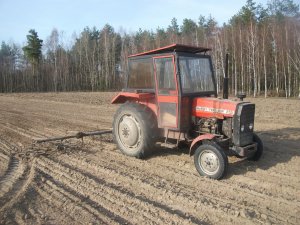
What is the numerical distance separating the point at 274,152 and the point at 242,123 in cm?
179

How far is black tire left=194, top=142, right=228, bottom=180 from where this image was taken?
593 centimetres

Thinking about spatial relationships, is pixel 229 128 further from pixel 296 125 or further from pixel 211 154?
pixel 296 125

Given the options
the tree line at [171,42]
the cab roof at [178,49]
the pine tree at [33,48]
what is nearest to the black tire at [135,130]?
the cab roof at [178,49]

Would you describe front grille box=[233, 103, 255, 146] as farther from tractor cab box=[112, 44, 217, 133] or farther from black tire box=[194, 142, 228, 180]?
tractor cab box=[112, 44, 217, 133]

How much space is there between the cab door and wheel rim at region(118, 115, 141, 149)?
0.57 metres

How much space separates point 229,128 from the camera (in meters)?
6.53

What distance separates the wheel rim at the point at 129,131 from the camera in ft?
24.6

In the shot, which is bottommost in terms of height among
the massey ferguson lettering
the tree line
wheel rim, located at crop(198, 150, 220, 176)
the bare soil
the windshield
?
the bare soil

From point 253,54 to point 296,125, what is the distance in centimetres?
2067

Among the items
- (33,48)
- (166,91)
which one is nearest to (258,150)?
(166,91)

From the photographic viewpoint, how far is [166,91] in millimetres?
6996

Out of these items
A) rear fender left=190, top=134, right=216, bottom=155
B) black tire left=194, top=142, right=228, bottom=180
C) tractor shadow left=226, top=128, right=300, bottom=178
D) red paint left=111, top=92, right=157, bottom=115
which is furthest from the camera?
red paint left=111, top=92, right=157, bottom=115

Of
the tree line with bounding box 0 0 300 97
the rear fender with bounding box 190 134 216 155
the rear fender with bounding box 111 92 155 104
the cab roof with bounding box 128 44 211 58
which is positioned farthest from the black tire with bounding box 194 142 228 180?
the tree line with bounding box 0 0 300 97

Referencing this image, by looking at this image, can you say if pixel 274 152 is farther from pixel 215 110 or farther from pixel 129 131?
pixel 129 131
